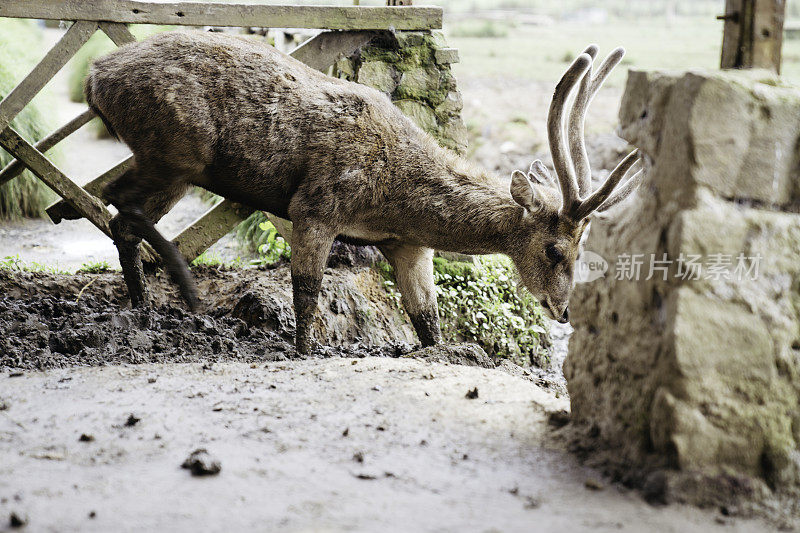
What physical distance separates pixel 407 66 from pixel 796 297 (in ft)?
12.9

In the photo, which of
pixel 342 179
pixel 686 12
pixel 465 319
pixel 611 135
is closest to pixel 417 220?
pixel 342 179

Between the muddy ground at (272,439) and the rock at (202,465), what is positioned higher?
the rock at (202,465)

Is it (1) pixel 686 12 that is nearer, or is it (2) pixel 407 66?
(2) pixel 407 66

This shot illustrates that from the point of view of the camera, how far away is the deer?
15.7ft

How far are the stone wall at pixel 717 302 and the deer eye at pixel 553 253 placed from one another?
173cm

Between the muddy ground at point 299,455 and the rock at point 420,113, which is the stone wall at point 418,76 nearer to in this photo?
the rock at point 420,113

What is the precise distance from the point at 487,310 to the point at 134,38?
331 cm

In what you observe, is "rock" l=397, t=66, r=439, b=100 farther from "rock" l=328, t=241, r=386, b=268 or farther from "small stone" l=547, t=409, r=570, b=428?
"small stone" l=547, t=409, r=570, b=428

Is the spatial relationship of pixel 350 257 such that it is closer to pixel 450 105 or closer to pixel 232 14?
pixel 450 105

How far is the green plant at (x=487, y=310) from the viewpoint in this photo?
622 centimetres

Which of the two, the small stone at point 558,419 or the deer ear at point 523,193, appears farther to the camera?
the deer ear at point 523,193

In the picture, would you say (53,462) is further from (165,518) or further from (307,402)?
(307,402)

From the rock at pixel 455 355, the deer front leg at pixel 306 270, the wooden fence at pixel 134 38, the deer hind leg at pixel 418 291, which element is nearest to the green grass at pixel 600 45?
the wooden fence at pixel 134 38

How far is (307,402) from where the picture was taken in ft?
12.2
